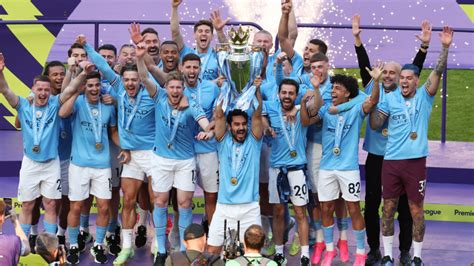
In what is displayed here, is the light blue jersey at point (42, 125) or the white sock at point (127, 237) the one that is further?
the white sock at point (127, 237)

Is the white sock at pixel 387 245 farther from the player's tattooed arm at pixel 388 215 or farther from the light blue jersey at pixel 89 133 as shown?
the light blue jersey at pixel 89 133

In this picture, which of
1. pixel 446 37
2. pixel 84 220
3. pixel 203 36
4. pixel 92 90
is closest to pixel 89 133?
pixel 92 90

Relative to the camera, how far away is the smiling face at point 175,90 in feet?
34.0

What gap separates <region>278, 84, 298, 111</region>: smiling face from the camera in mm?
10438

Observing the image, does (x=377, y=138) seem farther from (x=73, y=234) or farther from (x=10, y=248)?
(x=10, y=248)

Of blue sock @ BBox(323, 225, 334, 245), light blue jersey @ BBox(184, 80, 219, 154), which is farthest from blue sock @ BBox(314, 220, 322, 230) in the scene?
light blue jersey @ BBox(184, 80, 219, 154)

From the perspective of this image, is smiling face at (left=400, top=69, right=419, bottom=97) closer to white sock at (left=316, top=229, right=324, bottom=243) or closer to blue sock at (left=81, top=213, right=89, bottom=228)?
white sock at (left=316, top=229, right=324, bottom=243)

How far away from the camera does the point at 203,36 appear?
11148mm

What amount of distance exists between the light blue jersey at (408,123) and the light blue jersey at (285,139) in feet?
2.63

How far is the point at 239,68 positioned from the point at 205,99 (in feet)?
2.45

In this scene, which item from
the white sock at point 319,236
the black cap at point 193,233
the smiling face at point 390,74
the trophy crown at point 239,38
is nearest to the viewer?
the black cap at point 193,233

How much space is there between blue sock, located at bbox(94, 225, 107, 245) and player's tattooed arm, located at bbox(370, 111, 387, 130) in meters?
2.61

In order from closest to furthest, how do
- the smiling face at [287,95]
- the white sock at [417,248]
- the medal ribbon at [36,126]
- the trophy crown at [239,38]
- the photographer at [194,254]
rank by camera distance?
1. the photographer at [194,254]
2. the trophy crown at [239,38]
3. the smiling face at [287,95]
4. the white sock at [417,248]
5. the medal ribbon at [36,126]

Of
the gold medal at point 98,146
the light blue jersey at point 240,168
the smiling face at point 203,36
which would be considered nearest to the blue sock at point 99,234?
the gold medal at point 98,146
